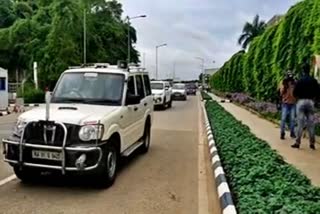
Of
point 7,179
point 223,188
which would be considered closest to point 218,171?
point 223,188

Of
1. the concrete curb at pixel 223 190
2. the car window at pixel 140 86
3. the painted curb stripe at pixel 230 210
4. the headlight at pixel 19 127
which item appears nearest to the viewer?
the painted curb stripe at pixel 230 210

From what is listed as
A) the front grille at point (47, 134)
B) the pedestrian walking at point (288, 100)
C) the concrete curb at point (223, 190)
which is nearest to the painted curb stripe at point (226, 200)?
the concrete curb at point (223, 190)

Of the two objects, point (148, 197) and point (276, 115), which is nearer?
point (148, 197)

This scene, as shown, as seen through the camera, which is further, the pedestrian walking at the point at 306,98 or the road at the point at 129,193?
the pedestrian walking at the point at 306,98

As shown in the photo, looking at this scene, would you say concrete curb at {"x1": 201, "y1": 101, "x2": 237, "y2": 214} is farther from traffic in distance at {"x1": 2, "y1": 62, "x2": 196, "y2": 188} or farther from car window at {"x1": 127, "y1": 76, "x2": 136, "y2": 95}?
car window at {"x1": 127, "y1": 76, "x2": 136, "y2": 95}

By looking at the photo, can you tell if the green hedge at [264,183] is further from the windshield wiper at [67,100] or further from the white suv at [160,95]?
the white suv at [160,95]

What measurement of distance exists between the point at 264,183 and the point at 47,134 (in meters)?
3.43

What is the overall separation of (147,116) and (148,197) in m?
4.85

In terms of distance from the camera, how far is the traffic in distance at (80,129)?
8117 mm

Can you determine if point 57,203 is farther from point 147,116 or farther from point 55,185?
point 147,116

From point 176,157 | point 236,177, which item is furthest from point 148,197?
point 176,157

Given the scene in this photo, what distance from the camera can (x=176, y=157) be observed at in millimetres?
12266

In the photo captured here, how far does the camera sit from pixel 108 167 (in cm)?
Answer: 857

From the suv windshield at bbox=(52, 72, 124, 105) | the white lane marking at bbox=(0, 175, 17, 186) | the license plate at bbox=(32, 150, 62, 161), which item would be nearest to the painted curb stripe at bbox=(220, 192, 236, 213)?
the license plate at bbox=(32, 150, 62, 161)
